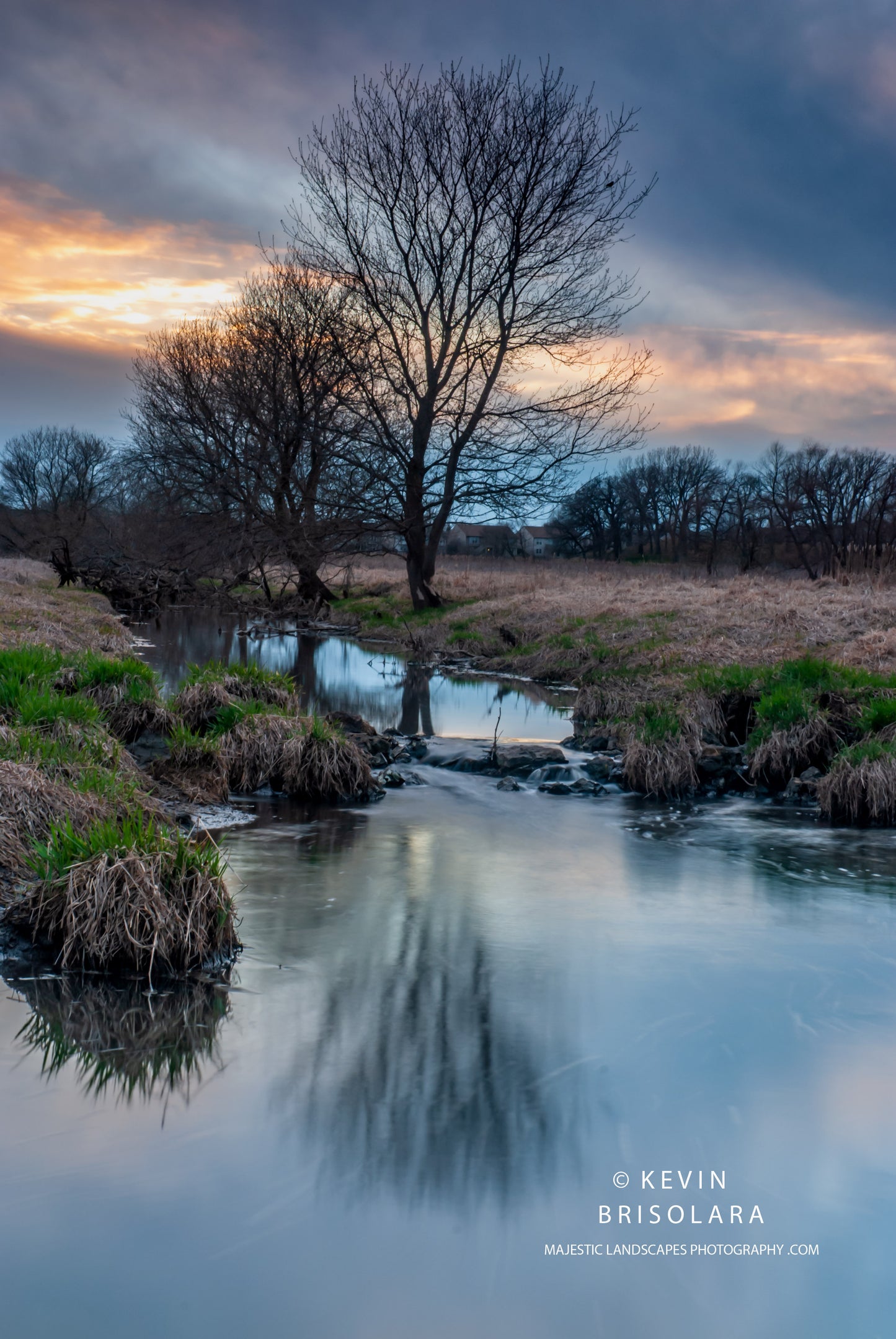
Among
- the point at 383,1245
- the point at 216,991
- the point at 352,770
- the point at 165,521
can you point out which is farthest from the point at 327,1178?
the point at 165,521

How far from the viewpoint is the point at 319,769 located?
10023 mm

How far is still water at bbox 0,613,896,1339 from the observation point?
132 inches

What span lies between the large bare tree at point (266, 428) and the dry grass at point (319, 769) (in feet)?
58.9

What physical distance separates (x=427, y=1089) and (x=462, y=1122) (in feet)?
1.06

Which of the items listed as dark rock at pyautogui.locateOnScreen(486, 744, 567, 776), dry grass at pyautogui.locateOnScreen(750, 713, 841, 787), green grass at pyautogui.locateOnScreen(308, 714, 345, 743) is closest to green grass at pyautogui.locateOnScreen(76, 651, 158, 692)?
green grass at pyautogui.locateOnScreen(308, 714, 345, 743)

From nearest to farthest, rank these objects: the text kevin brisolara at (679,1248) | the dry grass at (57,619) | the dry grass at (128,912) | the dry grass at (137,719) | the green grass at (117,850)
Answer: the text kevin brisolara at (679,1248)
the dry grass at (128,912)
the green grass at (117,850)
the dry grass at (137,719)
the dry grass at (57,619)

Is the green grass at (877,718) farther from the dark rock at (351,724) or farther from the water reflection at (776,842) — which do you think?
the dark rock at (351,724)

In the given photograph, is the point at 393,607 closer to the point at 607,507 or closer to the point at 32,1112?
the point at 32,1112

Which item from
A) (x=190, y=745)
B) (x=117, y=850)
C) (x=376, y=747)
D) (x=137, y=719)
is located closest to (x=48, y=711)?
(x=190, y=745)

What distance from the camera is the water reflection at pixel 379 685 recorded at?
49.5ft

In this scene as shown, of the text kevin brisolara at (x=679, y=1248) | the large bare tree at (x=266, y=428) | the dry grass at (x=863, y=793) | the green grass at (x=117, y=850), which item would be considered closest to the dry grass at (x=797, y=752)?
the dry grass at (x=863, y=793)

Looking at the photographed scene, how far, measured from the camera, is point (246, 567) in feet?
119

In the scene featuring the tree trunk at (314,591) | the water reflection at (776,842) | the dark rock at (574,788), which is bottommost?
the water reflection at (776,842)

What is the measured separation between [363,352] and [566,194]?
6.84 metres
